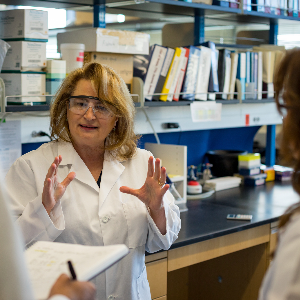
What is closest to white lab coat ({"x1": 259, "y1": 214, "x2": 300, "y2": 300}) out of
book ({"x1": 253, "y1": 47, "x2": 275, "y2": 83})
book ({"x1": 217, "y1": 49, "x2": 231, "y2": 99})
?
book ({"x1": 217, "y1": 49, "x2": 231, "y2": 99})

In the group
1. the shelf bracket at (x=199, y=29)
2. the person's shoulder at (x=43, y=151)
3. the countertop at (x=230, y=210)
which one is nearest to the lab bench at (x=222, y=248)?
the countertop at (x=230, y=210)

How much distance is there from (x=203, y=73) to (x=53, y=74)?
1059 millimetres

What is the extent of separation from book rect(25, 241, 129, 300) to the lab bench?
892 mm

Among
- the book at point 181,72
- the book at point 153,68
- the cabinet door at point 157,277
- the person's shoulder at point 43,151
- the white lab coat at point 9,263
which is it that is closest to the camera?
the white lab coat at point 9,263

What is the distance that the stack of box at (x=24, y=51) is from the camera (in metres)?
2.00

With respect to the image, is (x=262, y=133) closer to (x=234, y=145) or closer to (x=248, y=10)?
(x=234, y=145)

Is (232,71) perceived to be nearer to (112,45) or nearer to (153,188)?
(112,45)

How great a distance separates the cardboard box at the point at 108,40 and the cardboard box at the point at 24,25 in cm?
25

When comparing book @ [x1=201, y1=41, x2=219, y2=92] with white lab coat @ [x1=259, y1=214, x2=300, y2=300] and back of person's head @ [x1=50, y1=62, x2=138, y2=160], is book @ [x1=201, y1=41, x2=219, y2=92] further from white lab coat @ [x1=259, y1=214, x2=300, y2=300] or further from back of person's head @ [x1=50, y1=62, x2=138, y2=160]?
white lab coat @ [x1=259, y1=214, x2=300, y2=300]

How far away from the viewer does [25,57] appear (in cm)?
201

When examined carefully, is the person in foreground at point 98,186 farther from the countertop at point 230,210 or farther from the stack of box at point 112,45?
the stack of box at point 112,45

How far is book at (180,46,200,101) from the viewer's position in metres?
2.69

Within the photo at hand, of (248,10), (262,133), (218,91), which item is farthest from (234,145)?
(262,133)

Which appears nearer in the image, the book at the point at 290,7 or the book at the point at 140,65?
the book at the point at 140,65
